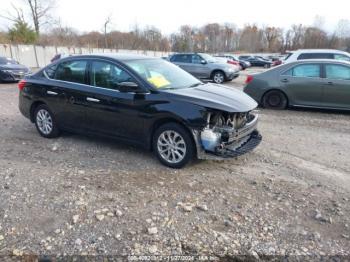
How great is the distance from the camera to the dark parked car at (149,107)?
14.0 ft

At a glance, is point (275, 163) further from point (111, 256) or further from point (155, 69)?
point (111, 256)

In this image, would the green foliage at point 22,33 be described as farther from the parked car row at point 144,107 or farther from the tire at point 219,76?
the parked car row at point 144,107

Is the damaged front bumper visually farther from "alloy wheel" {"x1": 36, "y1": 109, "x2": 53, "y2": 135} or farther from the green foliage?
the green foliage

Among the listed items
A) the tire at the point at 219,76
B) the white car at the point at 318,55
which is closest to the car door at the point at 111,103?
the white car at the point at 318,55

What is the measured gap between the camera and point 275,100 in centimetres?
895

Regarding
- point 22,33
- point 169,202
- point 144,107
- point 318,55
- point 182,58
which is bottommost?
point 169,202

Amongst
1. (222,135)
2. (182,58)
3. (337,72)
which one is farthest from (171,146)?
(182,58)

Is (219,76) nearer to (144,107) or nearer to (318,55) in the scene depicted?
(318,55)

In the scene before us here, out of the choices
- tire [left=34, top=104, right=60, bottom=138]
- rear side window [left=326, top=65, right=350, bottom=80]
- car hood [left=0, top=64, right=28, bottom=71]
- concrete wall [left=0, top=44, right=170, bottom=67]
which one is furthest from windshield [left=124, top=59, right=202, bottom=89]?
concrete wall [left=0, top=44, right=170, bottom=67]

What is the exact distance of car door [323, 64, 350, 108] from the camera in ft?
26.4

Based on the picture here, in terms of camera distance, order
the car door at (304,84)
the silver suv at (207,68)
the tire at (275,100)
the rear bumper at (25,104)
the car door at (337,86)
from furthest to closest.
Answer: the silver suv at (207,68) → the tire at (275,100) → the car door at (304,84) → the car door at (337,86) → the rear bumper at (25,104)

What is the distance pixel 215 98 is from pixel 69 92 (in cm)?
255

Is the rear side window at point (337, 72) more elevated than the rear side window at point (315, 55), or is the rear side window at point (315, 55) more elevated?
the rear side window at point (315, 55)

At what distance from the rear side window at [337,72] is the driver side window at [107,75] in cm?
601
